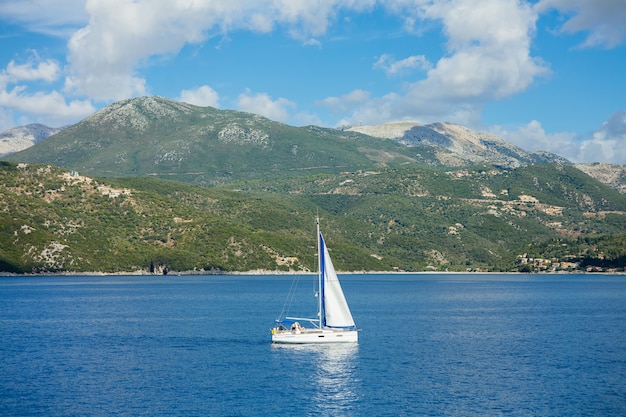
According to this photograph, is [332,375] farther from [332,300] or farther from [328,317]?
[328,317]

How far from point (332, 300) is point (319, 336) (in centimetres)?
493

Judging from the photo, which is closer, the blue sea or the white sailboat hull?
the blue sea

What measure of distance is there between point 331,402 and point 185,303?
100099mm

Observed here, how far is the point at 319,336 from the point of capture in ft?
301

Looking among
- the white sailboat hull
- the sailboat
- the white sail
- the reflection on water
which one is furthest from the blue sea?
the white sail

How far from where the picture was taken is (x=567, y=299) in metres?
184

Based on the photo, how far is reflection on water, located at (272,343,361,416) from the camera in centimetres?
6456

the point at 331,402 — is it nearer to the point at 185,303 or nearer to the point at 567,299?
the point at 185,303

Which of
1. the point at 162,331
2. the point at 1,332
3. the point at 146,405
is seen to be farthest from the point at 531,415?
the point at 1,332

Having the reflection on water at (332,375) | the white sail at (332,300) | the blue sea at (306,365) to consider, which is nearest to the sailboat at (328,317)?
the white sail at (332,300)

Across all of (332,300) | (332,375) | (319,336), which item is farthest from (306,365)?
(332,300)

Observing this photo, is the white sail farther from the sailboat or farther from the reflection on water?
the reflection on water

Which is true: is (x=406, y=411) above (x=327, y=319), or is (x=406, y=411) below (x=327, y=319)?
below

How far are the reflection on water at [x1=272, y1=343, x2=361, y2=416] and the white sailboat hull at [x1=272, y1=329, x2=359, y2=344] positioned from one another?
756 millimetres
